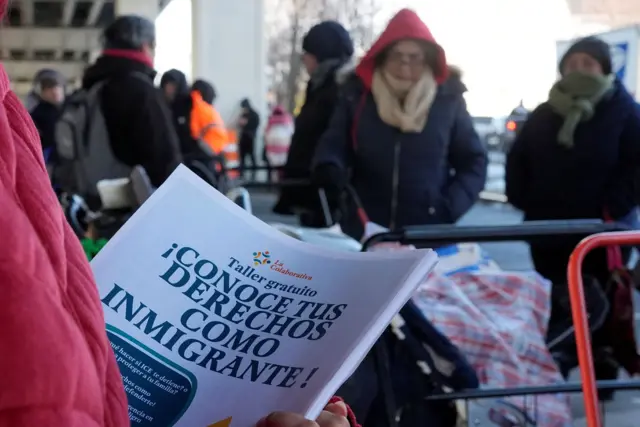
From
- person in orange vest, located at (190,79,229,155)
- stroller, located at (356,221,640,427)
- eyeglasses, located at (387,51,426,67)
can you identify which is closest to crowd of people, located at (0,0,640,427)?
eyeglasses, located at (387,51,426,67)

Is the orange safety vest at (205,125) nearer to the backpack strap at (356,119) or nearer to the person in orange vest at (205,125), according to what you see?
the person in orange vest at (205,125)

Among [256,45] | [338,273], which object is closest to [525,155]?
[338,273]

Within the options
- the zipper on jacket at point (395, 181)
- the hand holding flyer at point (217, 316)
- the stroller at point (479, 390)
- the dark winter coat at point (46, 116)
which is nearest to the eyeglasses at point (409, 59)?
the zipper on jacket at point (395, 181)

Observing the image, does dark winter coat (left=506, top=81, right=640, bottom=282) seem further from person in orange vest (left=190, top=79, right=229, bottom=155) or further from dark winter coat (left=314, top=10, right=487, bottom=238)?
person in orange vest (left=190, top=79, right=229, bottom=155)

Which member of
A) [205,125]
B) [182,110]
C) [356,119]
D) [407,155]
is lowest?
[205,125]

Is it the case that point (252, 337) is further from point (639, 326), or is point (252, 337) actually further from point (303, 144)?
point (639, 326)

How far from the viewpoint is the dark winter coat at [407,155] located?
364 centimetres

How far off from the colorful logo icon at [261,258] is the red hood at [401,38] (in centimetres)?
268

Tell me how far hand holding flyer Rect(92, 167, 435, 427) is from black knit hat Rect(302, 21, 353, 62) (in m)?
4.16

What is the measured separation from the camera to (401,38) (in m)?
3.71

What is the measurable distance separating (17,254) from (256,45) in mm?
15258

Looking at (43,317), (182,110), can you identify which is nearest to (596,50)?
(43,317)

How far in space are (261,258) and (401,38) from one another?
271 cm

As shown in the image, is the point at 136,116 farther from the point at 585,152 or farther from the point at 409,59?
the point at 585,152
